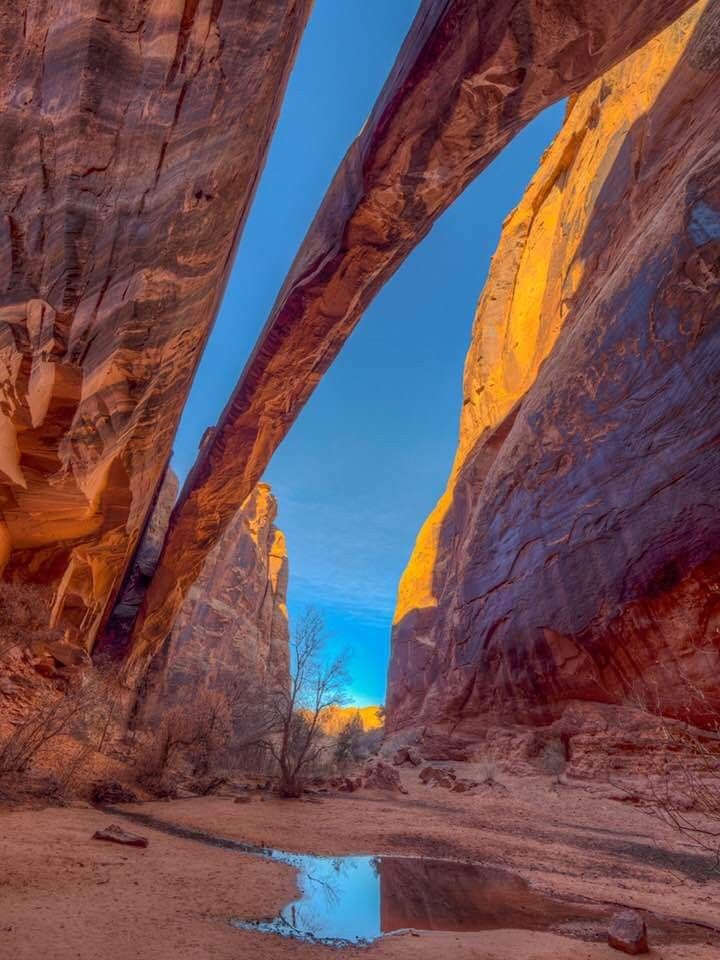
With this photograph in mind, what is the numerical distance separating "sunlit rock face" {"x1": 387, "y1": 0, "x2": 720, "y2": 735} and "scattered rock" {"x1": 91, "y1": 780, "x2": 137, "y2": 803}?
9766mm

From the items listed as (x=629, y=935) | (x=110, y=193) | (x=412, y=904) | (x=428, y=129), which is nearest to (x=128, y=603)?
(x=110, y=193)

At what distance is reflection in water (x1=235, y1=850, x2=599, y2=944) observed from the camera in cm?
401

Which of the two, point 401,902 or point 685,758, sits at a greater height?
point 685,758

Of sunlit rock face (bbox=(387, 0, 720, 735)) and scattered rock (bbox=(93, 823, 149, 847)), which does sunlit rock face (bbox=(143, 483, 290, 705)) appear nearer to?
sunlit rock face (bbox=(387, 0, 720, 735))

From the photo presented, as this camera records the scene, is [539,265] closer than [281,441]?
No

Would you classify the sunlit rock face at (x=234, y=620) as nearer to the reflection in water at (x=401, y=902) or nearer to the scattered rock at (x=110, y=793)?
the scattered rock at (x=110, y=793)

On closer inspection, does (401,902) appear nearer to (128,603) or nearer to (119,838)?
(119,838)

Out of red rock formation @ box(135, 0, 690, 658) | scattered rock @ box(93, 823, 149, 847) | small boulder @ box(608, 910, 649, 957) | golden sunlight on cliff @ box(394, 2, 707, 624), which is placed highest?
golden sunlight on cliff @ box(394, 2, 707, 624)

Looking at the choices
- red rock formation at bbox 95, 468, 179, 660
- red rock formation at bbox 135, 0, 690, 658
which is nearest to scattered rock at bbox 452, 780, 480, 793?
red rock formation at bbox 135, 0, 690, 658

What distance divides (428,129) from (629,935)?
8.93 metres

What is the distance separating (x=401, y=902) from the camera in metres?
4.84

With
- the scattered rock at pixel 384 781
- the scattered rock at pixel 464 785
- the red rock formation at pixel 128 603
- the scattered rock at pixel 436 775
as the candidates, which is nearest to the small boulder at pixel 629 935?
the scattered rock at pixel 464 785

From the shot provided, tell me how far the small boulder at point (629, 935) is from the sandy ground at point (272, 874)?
106mm

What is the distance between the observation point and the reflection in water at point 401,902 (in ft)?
13.1
